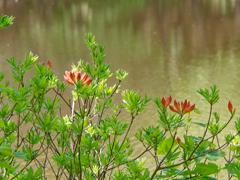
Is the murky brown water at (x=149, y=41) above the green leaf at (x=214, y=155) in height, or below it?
above

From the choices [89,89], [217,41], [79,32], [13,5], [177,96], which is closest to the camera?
[89,89]

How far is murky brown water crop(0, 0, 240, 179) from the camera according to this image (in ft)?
12.0

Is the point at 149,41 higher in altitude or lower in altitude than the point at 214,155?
higher

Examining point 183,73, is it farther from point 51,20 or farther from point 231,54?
point 51,20

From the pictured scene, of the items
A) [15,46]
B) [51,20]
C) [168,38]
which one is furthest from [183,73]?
[51,20]

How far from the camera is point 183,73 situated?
4.07 m

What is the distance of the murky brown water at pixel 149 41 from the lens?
365 cm

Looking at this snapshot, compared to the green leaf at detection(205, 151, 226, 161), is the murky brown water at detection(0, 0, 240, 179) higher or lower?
higher

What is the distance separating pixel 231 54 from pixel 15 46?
4.38m

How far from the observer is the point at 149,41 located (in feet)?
20.7

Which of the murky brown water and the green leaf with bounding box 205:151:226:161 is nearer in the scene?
the green leaf with bounding box 205:151:226:161

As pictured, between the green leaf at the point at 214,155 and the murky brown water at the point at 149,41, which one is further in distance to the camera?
the murky brown water at the point at 149,41

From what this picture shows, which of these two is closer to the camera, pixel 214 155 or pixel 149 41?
pixel 214 155

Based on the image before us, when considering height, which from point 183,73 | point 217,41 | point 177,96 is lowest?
point 177,96
